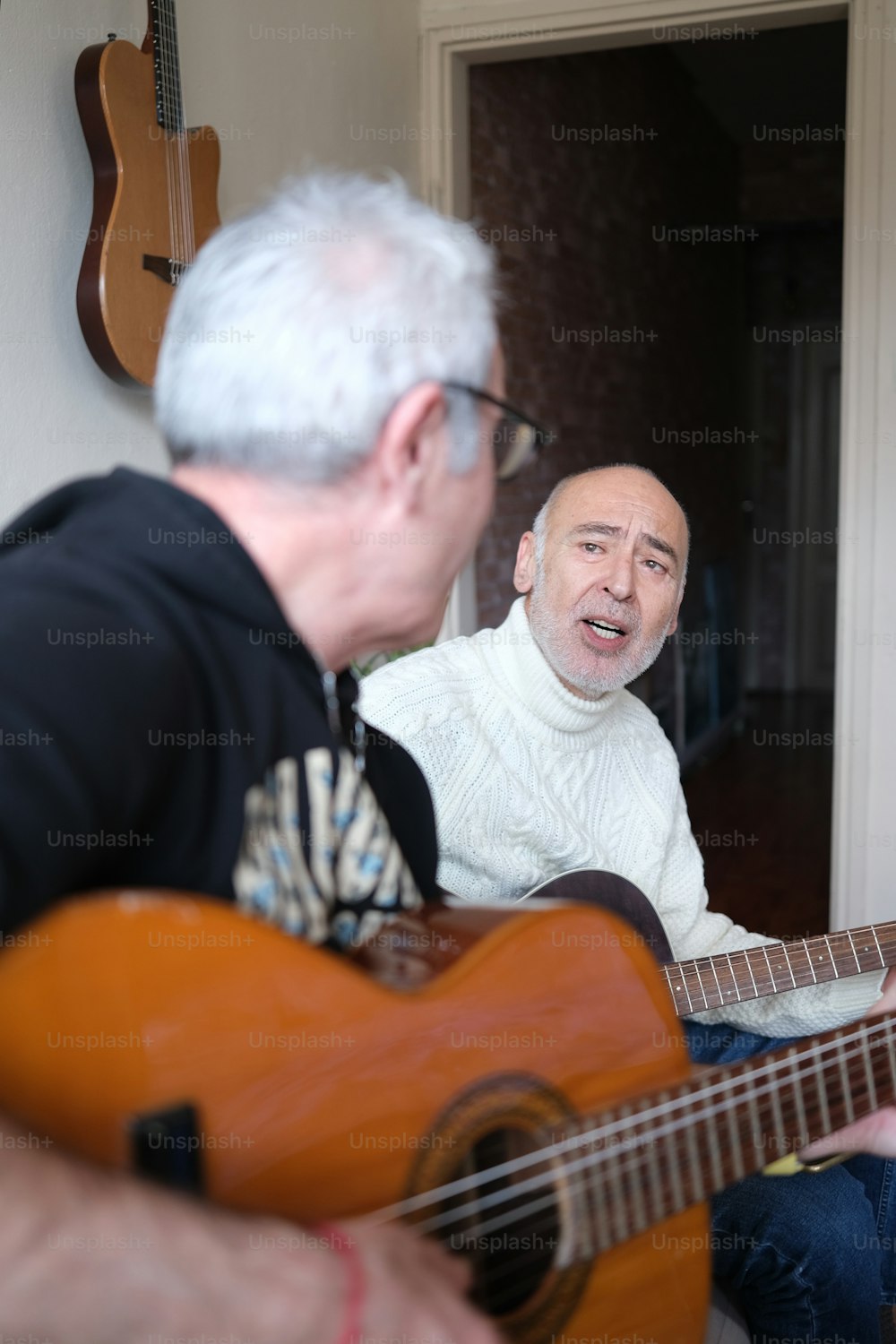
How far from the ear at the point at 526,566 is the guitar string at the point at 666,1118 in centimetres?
104

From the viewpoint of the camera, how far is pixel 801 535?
8.67 meters

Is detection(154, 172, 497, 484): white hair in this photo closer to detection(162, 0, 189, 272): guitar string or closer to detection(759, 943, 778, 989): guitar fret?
detection(759, 943, 778, 989): guitar fret

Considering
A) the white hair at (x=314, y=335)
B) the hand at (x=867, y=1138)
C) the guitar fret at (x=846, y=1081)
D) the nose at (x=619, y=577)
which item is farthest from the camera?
the nose at (x=619, y=577)

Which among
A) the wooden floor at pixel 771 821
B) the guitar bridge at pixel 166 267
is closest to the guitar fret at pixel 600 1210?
the guitar bridge at pixel 166 267

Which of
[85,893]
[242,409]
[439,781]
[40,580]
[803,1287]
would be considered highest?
[242,409]

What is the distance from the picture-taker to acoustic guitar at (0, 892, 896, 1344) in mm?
659

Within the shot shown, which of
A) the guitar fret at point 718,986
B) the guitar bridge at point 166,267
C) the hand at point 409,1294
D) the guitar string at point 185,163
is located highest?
the guitar string at point 185,163

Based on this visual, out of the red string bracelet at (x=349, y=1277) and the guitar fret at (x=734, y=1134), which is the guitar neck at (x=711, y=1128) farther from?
the red string bracelet at (x=349, y=1277)

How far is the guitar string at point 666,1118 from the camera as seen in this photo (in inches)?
31.3

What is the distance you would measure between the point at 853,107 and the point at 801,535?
19.1ft

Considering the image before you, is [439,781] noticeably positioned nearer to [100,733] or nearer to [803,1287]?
[803,1287]

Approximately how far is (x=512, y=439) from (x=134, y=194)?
1403 millimetres

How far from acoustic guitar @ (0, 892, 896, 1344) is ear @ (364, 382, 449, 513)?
301mm

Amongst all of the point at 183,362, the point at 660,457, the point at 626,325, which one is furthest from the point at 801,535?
the point at 183,362
